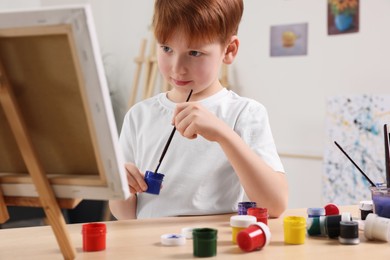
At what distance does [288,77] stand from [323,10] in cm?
42

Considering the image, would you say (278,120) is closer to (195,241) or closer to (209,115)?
(209,115)

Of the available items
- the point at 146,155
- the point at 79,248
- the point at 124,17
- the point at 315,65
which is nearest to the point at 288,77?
the point at 315,65

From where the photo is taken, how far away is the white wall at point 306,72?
113 inches

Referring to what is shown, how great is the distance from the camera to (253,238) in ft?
3.18

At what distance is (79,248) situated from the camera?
1012mm

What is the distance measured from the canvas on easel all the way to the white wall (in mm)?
2296

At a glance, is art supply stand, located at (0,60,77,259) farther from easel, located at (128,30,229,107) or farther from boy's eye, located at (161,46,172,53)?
easel, located at (128,30,229,107)

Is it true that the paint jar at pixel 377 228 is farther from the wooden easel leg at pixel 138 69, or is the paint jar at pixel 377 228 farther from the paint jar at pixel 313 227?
the wooden easel leg at pixel 138 69

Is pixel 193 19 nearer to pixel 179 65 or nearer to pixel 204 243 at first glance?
pixel 179 65

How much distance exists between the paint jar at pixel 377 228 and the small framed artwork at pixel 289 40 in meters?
2.14

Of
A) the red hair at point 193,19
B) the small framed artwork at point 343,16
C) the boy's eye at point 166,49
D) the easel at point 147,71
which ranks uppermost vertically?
the small framed artwork at point 343,16

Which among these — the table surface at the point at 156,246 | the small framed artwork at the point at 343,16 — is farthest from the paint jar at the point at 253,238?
the small framed artwork at the point at 343,16

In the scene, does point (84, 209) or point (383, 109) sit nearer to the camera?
point (383, 109)

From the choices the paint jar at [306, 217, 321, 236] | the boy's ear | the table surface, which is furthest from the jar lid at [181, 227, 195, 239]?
the boy's ear
